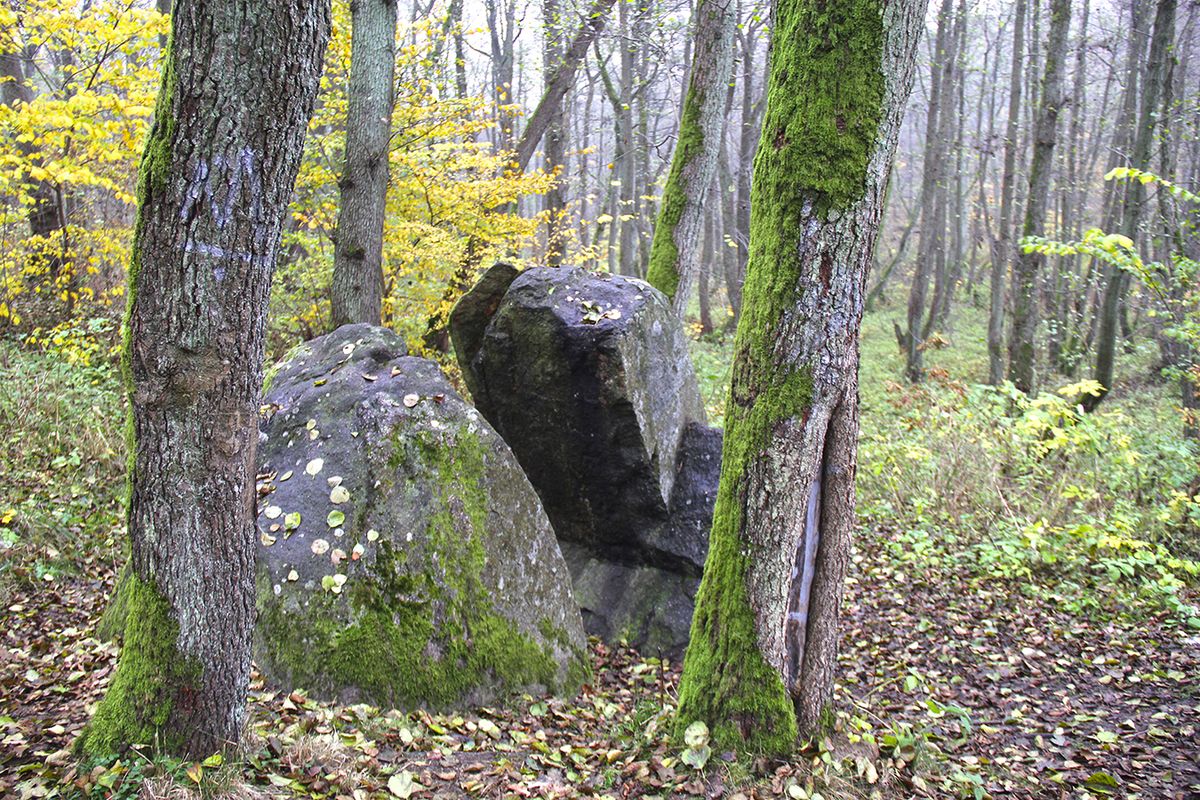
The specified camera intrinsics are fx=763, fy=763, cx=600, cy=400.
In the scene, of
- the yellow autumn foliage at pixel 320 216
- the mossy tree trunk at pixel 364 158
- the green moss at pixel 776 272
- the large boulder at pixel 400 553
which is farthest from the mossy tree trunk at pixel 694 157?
the green moss at pixel 776 272

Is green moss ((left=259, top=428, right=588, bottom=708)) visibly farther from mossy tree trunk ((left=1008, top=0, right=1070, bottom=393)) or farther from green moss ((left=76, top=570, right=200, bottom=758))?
mossy tree trunk ((left=1008, top=0, right=1070, bottom=393))

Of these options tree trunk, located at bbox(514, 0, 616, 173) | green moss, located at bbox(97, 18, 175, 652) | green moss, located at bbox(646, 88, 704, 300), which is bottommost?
green moss, located at bbox(97, 18, 175, 652)

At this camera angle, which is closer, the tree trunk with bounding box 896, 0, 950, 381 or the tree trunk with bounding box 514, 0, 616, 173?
the tree trunk with bounding box 514, 0, 616, 173

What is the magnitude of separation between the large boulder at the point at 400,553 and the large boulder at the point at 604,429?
1114 mm

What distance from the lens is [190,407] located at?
9.30 ft

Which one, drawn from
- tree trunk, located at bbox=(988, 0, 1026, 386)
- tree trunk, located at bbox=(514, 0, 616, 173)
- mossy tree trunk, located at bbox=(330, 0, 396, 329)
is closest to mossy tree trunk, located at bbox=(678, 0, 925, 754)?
mossy tree trunk, located at bbox=(330, 0, 396, 329)

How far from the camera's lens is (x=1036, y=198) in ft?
38.1

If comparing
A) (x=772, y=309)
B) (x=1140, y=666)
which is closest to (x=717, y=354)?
(x=1140, y=666)

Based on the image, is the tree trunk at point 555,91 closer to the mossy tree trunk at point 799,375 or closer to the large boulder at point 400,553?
the large boulder at point 400,553

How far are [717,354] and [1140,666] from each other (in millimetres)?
13617

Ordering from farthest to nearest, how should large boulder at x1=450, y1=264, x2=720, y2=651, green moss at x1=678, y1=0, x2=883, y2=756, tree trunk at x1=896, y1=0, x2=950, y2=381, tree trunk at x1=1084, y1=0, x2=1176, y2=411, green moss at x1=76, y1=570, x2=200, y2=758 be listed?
tree trunk at x1=896, y1=0, x2=950, y2=381
tree trunk at x1=1084, y1=0, x2=1176, y2=411
large boulder at x1=450, y1=264, x2=720, y2=651
green moss at x1=678, y1=0, x2=883, y2=756
green moss at x1=76, y1=570, x2=200, y2=758

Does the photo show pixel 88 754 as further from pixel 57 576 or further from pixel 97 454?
pixel 97 454

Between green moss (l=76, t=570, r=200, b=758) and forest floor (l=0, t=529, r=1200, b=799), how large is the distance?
10 centimetres

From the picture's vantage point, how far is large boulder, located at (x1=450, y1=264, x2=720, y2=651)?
6375 mm
